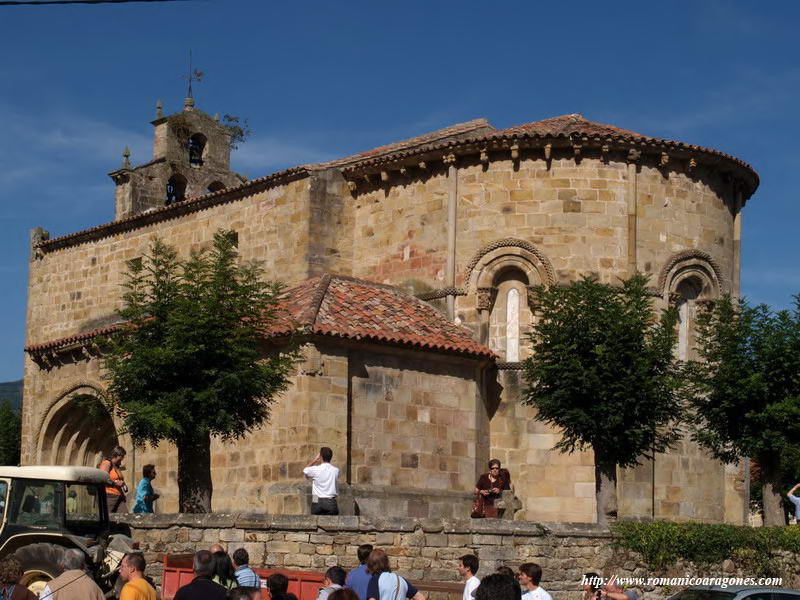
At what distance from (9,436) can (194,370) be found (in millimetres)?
29073

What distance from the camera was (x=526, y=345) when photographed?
95.6 feet

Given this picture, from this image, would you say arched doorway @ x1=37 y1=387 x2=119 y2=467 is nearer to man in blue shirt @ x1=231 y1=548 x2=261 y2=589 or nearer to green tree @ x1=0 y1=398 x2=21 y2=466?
green tree @ x1=0 y1=398 x2=21 y2=466

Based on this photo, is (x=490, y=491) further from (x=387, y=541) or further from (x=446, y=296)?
(x=446, y=296)

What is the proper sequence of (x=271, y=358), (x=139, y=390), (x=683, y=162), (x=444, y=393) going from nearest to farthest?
(x=139, y=390)
(x=271, y=358)
(x=444, y=393)
(x=683, y=162)

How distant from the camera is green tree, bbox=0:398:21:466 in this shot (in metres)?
49.3

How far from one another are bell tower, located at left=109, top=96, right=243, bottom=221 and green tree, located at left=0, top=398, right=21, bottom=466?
37.7 feet

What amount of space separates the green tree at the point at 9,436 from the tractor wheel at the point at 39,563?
3263cm

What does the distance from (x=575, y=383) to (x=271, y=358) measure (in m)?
5.35

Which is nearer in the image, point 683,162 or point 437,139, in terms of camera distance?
point 683,162

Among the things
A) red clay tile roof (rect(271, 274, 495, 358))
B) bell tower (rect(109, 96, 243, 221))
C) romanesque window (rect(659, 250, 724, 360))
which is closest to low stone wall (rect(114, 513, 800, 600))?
red clay tile roof (rect(271, 274, 495, 358))

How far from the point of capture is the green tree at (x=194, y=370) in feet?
75.5

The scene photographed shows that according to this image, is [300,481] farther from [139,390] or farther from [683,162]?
[683,162]

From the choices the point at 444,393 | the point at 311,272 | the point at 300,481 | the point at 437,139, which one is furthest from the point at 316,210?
the point at 300,481

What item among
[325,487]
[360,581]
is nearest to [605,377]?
[325,487]
